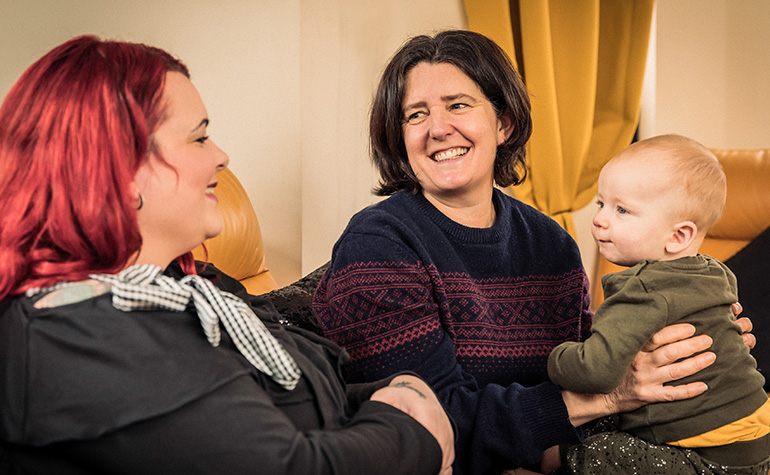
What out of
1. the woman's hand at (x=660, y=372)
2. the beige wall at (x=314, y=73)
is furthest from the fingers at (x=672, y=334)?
the beige wall at (x=314, y=73)

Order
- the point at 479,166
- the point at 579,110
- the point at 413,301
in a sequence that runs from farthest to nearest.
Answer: the point at 579,110 → the point at 479,166 → the point at 413,301

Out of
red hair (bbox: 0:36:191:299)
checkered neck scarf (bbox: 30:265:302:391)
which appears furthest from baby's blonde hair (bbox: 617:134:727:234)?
red hair (bbox: 0:36:191:299)

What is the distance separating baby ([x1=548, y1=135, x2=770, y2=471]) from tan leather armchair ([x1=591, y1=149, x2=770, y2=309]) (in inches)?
62.1

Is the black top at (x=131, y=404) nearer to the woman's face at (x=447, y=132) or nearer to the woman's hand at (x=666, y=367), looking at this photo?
the woman's hand at (x=666, y=367)

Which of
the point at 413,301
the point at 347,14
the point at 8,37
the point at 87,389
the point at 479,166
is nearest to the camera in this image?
the point at 87,389

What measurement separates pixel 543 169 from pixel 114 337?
262 centimetres

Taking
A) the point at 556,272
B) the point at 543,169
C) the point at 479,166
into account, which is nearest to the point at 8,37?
the point at 479,166

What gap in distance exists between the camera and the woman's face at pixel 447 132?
1.60 meters

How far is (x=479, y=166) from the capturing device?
162cm

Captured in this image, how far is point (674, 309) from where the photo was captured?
1200 mm

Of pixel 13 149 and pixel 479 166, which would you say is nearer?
pixel 13 149

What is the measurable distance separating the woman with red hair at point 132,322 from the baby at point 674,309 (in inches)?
14.0

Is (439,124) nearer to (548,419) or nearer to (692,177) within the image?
(692,177)

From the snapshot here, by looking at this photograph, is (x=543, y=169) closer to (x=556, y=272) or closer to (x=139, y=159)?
(x=556, y=272)
